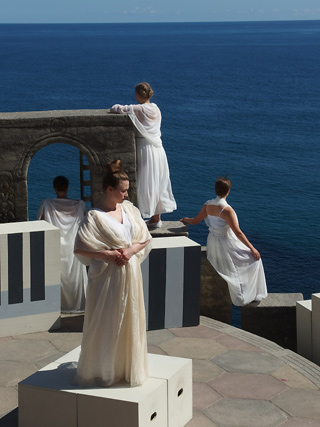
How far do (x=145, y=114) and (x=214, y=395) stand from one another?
3768mm

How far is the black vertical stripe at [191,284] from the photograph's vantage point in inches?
352

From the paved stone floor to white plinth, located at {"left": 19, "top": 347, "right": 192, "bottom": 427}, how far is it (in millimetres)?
322

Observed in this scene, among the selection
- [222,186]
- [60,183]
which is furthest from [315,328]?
[60,183]

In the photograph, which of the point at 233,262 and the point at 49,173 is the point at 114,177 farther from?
the point at 49,173

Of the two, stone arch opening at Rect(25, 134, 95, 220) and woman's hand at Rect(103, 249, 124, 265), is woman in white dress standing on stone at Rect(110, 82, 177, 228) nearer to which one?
woman's hand at Rect(103, 249, 124, 265)

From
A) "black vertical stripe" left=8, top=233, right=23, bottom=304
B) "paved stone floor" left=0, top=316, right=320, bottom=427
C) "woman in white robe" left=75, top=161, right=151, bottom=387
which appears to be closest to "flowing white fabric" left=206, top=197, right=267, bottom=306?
"paved stone floor" left=0, top=316, right=320, bottom=427

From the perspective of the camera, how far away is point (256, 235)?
3183 centimetres

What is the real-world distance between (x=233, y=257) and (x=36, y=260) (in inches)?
90.0

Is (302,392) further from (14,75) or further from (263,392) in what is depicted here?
(14,75)

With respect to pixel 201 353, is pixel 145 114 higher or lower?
higher

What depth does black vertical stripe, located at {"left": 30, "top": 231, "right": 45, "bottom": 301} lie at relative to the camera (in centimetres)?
873

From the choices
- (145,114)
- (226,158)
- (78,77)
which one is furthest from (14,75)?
(145,114)

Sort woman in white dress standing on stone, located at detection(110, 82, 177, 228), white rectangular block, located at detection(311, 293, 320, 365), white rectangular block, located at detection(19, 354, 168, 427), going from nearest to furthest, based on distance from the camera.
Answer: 1. white rectangular block, located at detection(19, 354, 168, 427)
2. white rectangular block, located at detection(311, 293, 320, 365)
3. woman in white dress standing on stone, located at detection(110, 82, 177, 228)

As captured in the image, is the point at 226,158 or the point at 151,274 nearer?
the point at 151,274
